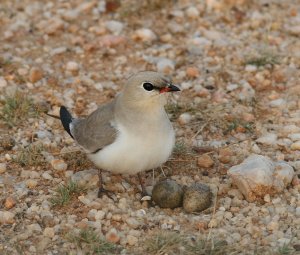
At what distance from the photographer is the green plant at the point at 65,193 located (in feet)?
17.6

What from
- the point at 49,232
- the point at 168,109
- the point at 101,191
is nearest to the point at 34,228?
the point at 49,232

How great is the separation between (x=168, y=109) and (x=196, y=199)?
1.80m

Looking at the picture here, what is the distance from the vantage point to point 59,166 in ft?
19.5

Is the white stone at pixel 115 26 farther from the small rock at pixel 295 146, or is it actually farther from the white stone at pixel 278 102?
the small rock at pixel 295 146

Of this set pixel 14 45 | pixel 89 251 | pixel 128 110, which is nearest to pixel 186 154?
pixel 128 110

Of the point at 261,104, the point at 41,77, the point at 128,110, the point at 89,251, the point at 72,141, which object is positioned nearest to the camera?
the point at 89,251

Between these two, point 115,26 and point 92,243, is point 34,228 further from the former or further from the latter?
point 115,26

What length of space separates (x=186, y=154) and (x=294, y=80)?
1.97 metres

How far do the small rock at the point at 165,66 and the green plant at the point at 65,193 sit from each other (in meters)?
→ 2.53

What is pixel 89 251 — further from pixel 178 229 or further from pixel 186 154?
pixel 186 154

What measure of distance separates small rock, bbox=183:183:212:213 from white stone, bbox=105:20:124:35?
356cm

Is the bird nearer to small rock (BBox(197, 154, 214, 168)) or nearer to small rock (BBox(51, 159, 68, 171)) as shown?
small rock (BBox(51, 159, 68, 171))

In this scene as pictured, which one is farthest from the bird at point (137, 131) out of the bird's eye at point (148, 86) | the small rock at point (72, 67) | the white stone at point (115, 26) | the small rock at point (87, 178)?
the white stone at point (115, 26)

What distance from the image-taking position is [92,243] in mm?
4805
